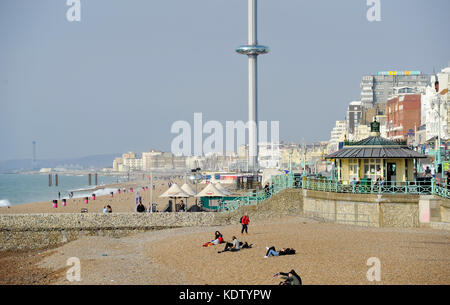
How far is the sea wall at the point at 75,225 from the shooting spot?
98.2 ft

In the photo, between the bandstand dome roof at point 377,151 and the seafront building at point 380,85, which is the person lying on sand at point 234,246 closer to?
the bandstand dome roof at point 377,151

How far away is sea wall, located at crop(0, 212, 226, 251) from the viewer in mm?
29922

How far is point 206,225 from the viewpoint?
30156 mm

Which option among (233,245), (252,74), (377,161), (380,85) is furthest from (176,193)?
(380,85)

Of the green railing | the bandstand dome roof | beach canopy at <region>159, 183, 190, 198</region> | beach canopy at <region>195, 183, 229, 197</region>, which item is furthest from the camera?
beach canopy at <region>195, 183, 229, 197</region>

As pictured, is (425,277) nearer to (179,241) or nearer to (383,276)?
(383,276)

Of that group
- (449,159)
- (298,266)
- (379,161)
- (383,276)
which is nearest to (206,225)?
(379,161)

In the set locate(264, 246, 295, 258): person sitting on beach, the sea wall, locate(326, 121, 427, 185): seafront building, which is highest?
locate(326, 121, 427, 185): seafront building

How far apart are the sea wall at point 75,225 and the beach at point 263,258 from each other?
2.32 metres

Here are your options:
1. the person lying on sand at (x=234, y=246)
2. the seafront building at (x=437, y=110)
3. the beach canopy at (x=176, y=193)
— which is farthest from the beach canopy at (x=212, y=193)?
the seafront building at (x=437, y=110)

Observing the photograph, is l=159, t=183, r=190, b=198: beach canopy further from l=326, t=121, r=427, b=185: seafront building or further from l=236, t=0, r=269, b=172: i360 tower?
l=236, t=0, r=269, b=172: i360 tower

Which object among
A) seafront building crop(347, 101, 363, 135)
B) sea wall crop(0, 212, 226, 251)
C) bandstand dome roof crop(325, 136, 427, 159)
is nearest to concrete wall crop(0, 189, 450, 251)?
sea wall crop(0, 212, 226, 251)

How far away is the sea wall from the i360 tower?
98.6 meters
